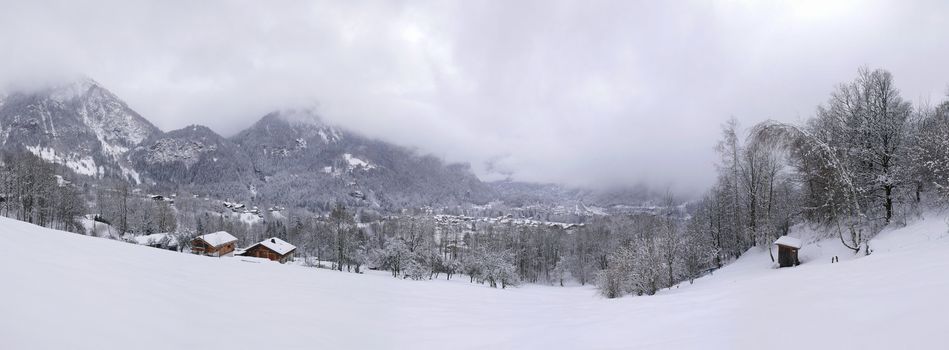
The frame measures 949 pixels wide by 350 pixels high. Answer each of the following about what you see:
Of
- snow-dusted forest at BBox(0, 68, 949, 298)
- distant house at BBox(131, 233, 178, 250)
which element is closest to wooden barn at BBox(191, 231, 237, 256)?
snow-dusted forest at BBox(0, 68, 949, 298)

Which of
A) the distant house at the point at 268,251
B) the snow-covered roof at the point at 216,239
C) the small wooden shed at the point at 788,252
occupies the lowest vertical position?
the distant house at the point at 268,251

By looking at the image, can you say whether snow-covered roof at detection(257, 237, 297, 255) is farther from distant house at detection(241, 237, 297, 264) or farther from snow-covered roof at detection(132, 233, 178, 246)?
snow-covered roof at detection(132, 233, 178, 246)

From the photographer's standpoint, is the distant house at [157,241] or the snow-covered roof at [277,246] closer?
the distant house at [157,241]

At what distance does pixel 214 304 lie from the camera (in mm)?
7547

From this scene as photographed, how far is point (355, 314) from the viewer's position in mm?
9578

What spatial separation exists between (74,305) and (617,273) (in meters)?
29.2

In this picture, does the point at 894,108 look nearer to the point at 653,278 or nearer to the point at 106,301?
the point at 653,278

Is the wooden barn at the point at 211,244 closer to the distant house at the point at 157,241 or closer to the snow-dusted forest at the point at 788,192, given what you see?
the snow-dusted forest at the point at 788,192

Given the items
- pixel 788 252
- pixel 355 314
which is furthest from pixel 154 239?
pixel 788 252

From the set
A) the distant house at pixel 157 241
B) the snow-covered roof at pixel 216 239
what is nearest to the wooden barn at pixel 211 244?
the snow-covered roof at pixel 216 239

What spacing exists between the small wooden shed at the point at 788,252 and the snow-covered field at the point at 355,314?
1868 cm

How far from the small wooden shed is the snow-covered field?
1868 centimetres

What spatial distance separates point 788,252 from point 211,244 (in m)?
80.9

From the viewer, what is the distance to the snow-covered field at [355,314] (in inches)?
188
